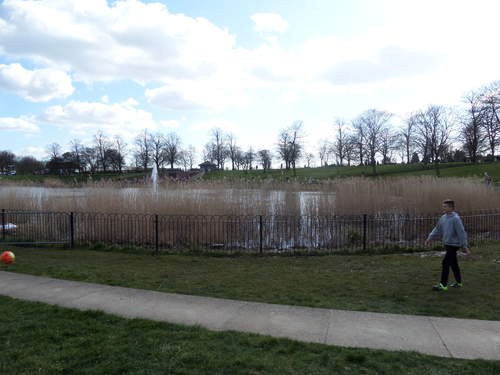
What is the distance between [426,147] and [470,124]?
7708 millimetres

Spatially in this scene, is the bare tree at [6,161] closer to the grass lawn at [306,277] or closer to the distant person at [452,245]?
the grass lawn at [306,277]

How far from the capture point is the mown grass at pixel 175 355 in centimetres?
332

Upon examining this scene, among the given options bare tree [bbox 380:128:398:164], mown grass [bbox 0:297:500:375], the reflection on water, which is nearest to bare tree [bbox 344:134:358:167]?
bare tree [bbox 380:128:398:164]

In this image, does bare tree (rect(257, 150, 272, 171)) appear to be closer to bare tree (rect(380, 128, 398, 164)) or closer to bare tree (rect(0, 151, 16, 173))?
bare tree (rect(380, 128, 398, 164))

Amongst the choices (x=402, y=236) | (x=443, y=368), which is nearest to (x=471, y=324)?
(x=443, y=368)

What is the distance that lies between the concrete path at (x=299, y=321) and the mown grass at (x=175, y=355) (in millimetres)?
254

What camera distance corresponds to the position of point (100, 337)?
4023 mm

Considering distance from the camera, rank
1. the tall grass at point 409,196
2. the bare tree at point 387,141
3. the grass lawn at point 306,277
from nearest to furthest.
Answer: the grass lawn at point 306,277
the tall grass at point 409,196
the bare tree at point 387,141

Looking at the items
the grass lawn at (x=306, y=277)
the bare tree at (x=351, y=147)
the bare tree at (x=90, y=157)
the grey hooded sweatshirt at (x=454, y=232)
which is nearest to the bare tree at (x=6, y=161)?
the bare tree at (x=90, y=157)

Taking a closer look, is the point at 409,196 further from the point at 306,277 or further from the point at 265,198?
the point at 306,277

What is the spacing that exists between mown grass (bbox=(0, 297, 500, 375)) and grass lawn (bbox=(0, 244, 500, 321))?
1.57m

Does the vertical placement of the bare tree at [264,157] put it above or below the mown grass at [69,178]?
above

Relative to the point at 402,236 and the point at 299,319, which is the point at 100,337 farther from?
the point at 402,236

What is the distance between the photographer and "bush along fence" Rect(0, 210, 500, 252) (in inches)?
440
